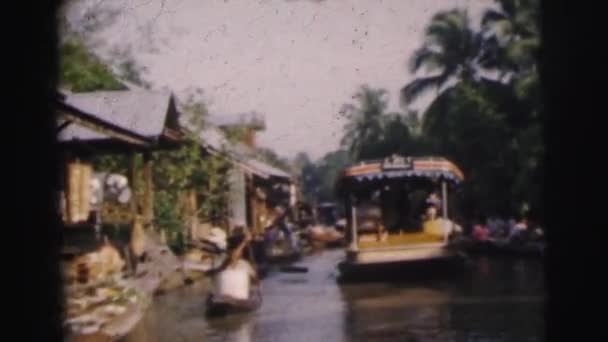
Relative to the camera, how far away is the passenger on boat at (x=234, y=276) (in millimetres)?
12062

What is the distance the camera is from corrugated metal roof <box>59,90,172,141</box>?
51.1ft

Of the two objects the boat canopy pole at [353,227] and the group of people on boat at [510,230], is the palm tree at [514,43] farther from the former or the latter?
the boat canopy pole at [353,227]

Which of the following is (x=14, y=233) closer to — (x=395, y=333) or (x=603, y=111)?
(x=603, y=111)

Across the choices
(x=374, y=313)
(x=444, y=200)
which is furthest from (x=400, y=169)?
(x=374, y=313)

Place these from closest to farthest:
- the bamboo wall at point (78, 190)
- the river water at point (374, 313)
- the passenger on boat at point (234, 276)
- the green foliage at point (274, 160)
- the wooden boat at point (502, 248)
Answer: the river water at point (374, 313) → the passenger on boat at point (234, 276) → the bamboo wall at point (78, 190) → the wooden boat at point (502, 248) → the green foliage at point (274, 160)

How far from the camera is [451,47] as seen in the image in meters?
33.2

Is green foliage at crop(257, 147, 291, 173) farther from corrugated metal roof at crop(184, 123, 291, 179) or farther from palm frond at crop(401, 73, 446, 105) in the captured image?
corrugated metal roof at crop(184, 123, 291, 179)

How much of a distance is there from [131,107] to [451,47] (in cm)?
1926

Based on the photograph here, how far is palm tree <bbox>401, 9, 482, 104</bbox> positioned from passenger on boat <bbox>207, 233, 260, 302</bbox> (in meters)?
21.8

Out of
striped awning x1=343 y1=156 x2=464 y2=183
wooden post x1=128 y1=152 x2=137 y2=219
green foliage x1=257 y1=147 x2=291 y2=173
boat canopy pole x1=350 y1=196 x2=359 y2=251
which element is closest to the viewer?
wooden post x1=128 y1=152 x2=137 y2=219

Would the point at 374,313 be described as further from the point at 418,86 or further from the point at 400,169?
the point at 418,86

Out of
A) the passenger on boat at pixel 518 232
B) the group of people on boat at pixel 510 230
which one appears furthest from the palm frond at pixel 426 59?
the passenger on boat at pixel 518 232

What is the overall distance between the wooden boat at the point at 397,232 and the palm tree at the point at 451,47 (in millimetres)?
14469

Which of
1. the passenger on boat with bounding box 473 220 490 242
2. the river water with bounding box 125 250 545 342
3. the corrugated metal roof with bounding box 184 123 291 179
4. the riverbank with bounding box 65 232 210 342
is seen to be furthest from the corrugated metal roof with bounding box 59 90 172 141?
the passenger on boat with bounding box 473 220 490 242
